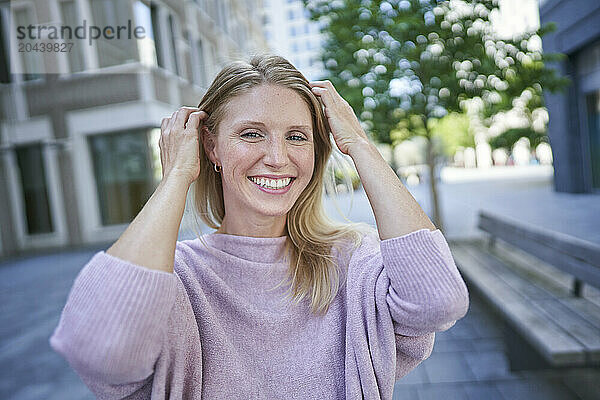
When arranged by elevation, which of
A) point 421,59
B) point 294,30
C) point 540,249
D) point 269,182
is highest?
point 294,30

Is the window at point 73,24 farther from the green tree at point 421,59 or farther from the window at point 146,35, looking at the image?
the green tree at point 421,59

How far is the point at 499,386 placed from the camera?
1961mm

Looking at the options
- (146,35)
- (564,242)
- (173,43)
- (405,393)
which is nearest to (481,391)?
(405,393)

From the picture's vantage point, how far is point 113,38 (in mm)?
1656

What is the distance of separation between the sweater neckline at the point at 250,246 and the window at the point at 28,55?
110cm

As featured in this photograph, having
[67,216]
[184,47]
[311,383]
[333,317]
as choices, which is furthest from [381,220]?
[67,216]

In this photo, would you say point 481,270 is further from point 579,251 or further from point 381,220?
point 381,220

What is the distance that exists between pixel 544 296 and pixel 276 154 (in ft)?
6.25

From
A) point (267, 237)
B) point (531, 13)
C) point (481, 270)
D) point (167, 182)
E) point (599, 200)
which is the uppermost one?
point (531, 13)

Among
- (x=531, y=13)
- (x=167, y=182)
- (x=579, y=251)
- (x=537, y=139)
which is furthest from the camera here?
(x=537, y=139)

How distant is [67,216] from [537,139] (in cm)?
586

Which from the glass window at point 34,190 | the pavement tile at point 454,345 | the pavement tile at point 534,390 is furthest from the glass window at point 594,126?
the glass window at point 34,190

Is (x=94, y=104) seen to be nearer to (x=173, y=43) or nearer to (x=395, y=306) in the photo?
(x=173, y=43)

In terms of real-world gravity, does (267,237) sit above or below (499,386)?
above
